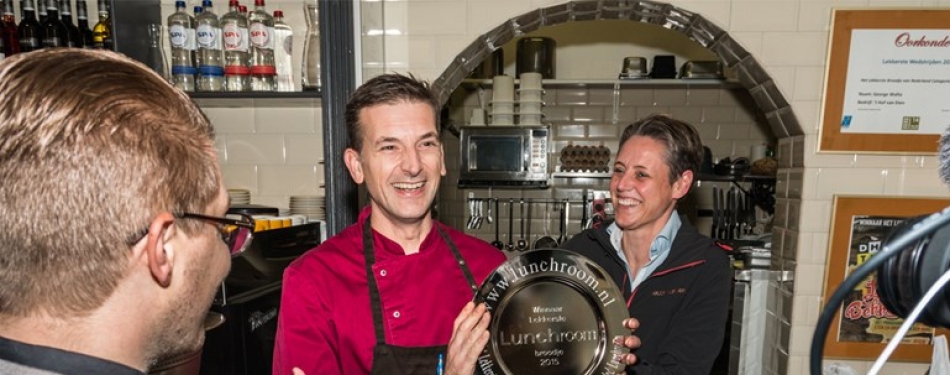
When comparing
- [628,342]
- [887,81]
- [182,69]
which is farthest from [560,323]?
[887,81]

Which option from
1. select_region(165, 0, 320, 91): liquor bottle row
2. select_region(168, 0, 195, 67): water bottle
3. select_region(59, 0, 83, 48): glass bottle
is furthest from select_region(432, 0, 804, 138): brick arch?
select_region(59, 0, 83, 48): glass bottle

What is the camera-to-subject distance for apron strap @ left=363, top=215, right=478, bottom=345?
118 cm

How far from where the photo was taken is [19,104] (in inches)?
21.4

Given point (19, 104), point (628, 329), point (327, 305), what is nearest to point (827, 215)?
point (628, 329)

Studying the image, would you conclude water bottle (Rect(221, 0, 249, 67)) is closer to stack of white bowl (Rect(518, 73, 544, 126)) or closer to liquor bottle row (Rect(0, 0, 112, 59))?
liquor bottle row (Rect(0, 0, 112, 59))

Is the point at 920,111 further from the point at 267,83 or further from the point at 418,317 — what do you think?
the point at 267,83

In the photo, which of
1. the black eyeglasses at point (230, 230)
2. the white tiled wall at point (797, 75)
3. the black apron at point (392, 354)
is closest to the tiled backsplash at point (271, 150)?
the white tiled wall at point (797, 75)

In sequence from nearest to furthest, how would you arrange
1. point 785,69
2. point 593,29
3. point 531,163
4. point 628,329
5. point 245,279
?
point 628,329 < point 245,279 < point 785,69 < point 531,163 < point 593,29

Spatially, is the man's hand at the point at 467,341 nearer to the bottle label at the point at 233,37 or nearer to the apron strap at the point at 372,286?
the apron strap at the point at 372,286

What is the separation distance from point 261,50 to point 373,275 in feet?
4.07

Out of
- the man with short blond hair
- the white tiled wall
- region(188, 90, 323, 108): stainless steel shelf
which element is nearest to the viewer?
the man with short blond hair

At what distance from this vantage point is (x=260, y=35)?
6.45 feet

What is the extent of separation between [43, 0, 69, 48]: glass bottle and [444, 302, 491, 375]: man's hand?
2.10m

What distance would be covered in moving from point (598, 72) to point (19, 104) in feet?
13.5
